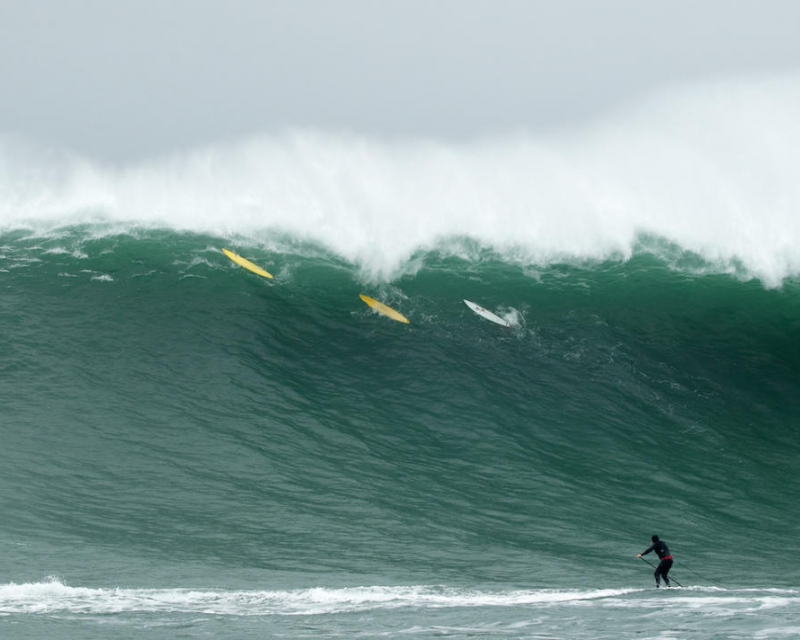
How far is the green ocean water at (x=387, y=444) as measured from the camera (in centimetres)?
1956

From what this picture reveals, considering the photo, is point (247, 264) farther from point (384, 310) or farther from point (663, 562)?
point (663, 562)

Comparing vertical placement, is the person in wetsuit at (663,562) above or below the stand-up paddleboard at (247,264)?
below

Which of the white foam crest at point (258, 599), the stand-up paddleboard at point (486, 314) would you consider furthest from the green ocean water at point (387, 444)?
the stand-up paddleboard at point (486, 314)

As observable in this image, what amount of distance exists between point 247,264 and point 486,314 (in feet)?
31.9

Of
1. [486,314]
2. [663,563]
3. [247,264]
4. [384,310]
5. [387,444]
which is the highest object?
[247,264]

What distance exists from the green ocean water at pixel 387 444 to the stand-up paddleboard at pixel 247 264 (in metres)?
0.37

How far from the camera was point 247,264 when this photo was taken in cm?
3744

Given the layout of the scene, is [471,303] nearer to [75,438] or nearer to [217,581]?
[75,438]

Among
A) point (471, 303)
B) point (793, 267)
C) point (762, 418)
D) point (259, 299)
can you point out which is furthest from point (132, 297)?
point (793, 267)

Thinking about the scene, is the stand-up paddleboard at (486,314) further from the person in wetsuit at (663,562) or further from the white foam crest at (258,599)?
the white foam crest at (258,599)

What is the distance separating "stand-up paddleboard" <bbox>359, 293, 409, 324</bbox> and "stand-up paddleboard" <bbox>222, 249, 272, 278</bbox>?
4183 millimetres

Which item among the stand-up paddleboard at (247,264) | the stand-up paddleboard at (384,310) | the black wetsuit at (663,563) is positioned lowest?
the black wetsuit at (663,563)

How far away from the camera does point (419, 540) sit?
23188 millimetres

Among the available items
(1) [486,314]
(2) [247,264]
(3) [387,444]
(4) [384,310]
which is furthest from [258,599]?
(2) [247,264]
